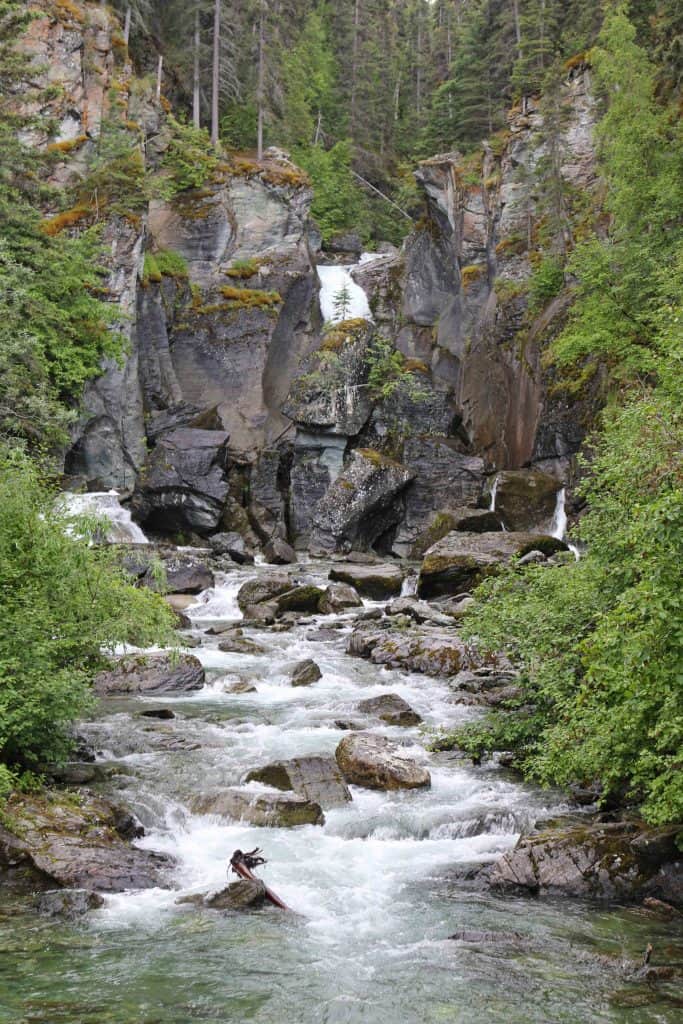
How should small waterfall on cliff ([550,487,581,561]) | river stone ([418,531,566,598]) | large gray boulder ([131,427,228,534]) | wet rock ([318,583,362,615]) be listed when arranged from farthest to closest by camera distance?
large gray boulder ([131,427,228,534])
small waterfall on cliff ([550,487,581,561])
river stone ([418,531,566,598])
wet rock ([318,583,362,615])

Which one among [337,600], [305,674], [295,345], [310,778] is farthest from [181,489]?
[310,778]

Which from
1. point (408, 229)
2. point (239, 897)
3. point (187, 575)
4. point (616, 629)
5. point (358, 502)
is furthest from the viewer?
point (408, 229)

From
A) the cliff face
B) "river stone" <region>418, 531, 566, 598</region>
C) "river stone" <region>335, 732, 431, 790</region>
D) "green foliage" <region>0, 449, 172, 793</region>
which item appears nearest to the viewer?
"green foliage" <region>0, 449, 172, 793</region>

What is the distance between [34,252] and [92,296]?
5268 mm

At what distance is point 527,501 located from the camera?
3109 centimetres

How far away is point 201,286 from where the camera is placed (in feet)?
139

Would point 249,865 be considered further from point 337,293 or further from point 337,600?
point 337,293

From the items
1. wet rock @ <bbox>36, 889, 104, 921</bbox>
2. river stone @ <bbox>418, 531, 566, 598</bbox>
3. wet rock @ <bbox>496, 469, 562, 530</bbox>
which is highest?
wet rock @ <bbox>496, 469, 562, 530</bbox>

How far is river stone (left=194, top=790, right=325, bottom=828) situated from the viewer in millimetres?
10844

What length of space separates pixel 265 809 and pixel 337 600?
1476 cm

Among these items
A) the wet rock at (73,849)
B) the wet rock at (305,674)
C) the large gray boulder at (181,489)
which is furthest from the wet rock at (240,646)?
the large gray boulder at (181,489)

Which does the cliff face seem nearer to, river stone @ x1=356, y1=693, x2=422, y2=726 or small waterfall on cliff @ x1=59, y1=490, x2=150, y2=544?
small waterfall on cliff @ x1=59, y1=490, x2=150, y2=544

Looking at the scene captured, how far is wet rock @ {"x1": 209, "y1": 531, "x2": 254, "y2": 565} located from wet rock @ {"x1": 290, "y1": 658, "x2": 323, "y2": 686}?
1507cm

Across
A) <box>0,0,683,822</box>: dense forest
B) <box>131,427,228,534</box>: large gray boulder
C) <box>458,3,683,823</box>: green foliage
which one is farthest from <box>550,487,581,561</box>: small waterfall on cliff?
<box>131,427,228,534</box>: large gray boulder
